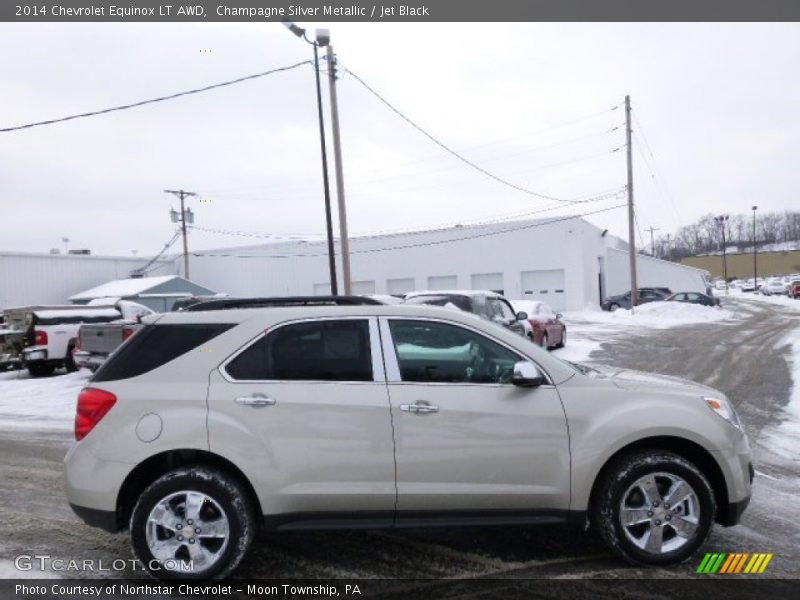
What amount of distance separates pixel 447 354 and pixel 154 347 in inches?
72.4

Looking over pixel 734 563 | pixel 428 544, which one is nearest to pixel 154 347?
pixel 428 544

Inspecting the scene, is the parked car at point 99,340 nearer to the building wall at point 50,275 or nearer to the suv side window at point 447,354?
the suv side window at point 447,354

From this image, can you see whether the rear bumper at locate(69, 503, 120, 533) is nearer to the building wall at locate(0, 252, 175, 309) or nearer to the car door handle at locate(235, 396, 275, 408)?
the car door handle at locate(235, 396, 275, 408)

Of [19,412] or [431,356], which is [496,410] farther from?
[19,412]

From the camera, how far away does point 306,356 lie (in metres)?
4.04

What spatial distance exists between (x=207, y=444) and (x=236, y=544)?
612mm

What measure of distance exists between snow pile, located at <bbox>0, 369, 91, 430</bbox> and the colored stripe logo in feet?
28.0

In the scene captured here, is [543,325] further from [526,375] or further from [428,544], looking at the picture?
[526,375]

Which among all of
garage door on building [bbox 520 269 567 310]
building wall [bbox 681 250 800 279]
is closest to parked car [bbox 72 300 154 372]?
garage door on building [bbox 520 269 567 310]

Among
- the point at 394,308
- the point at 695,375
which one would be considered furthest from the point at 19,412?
the point at 695,375

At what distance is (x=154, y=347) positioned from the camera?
13.4 ft

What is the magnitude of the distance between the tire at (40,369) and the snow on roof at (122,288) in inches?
947

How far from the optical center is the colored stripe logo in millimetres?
3947

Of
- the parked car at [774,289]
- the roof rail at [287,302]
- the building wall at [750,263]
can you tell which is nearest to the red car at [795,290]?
the parked car at [774,289]
